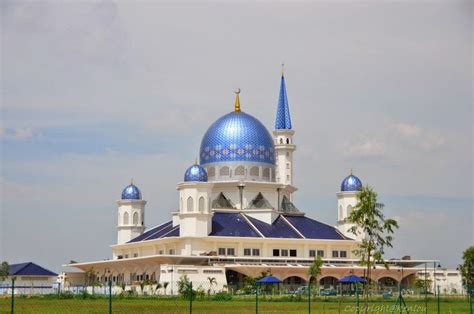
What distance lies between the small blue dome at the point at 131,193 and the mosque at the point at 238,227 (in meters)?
0.10

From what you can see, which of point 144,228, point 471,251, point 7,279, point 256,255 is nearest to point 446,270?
point 471,251

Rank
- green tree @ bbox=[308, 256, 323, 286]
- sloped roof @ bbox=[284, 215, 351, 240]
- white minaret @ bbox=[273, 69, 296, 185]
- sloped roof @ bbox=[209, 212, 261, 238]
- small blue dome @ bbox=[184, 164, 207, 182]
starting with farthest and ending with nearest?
white minaret @ bbox=[273, 69, 296, 185], sloped roof @ bbox=[284, 215, 351, 240], sloped roof @ bbox=[209, 212, 261, 238], small blue dome @ bbox=[184, 164, 207, 182], green tree @ bbox=[308, 256, 323, 286]

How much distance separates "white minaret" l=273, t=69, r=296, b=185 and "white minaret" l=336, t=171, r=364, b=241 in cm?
650

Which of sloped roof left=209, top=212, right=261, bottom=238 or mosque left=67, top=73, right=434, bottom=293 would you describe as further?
sloped roof left=209, top=212, right=261, bottom=238

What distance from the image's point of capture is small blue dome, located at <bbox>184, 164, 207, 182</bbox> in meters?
89.1

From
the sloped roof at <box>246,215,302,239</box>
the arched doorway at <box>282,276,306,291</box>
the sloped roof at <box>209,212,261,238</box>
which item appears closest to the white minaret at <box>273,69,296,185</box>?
the sloped roof at <box>246,215,302,239</box>

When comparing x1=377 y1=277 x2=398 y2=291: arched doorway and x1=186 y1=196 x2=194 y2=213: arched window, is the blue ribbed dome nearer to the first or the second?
x1=186 y1=196 x2=194 y2=213: arched window

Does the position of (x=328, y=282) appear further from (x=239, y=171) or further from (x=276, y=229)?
(x=239, y=171)

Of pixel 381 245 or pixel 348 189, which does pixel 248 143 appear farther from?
pixel 381 245

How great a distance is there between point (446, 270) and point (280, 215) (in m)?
16.8

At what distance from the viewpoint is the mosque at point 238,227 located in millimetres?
87394

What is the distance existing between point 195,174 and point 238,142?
971cm

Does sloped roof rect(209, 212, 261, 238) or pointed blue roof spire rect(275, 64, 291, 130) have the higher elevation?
pointed blue roof spire rect(275, 64, 291, 130)

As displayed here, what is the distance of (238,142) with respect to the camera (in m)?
97.7
